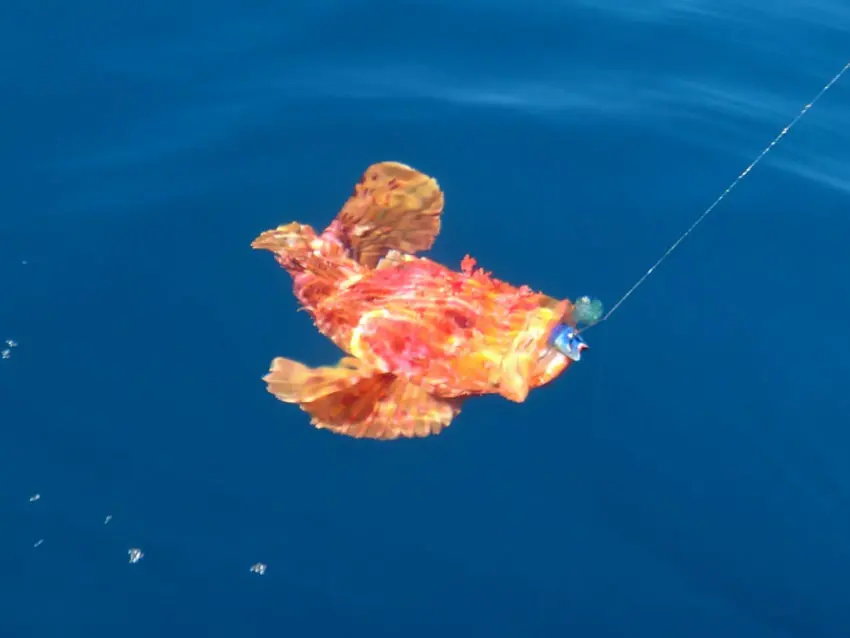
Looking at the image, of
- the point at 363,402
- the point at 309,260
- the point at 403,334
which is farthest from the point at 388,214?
the point at 363,402

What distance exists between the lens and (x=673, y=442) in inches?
288

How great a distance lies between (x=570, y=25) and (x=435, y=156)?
3294 millimetres

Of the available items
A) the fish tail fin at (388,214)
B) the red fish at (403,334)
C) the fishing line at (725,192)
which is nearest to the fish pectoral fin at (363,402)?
the red fish at (403,334)

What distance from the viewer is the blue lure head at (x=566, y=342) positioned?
17.9ft

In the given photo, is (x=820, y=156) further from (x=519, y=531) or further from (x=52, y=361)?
(x=52, y=361)

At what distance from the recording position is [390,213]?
24.6 ft

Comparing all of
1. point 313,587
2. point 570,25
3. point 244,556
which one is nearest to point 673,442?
point 313,587

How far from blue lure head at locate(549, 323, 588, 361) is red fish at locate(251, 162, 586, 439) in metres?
0.05

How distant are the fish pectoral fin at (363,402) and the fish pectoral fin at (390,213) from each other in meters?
1.54

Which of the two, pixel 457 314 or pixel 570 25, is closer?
pixel 457 314

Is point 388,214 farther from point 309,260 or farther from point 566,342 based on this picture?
point 566,342

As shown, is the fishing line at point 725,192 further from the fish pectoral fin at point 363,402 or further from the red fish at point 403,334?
the fish pectoral fin at point 363,402

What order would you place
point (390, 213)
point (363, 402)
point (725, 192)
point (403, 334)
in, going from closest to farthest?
1. point (403, 334)
2. point (363, 402)
3. point (390, 213)
4. point (725, 192)

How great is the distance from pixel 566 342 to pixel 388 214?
8.74 ft
